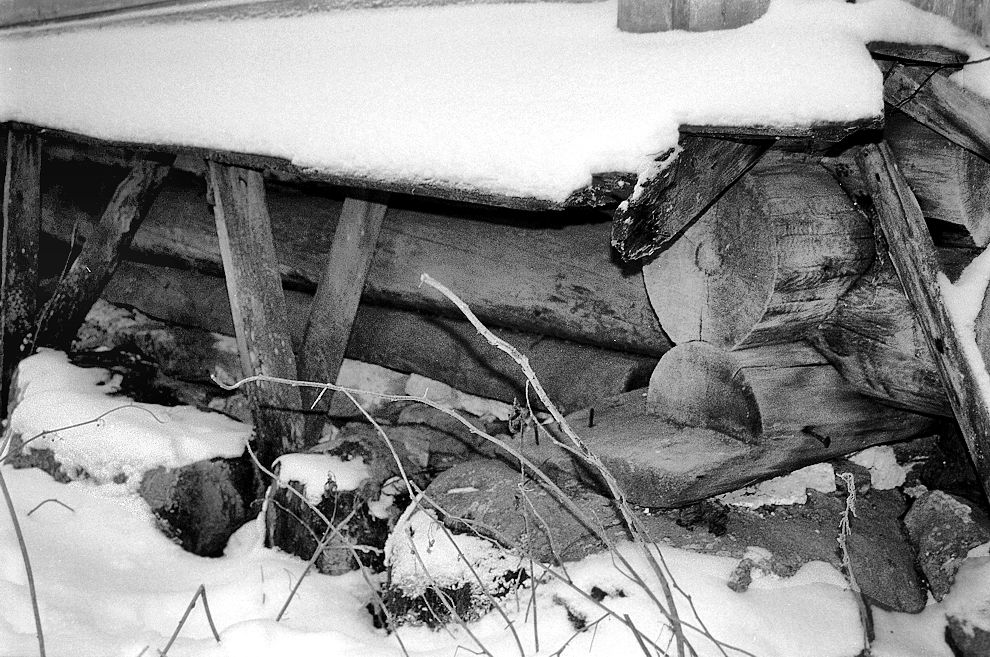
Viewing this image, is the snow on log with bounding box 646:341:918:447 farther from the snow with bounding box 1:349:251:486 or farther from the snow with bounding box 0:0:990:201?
the snow with bounding box 1:349:251:486

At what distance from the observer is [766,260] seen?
2391 mm

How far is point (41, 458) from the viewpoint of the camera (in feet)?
11.9

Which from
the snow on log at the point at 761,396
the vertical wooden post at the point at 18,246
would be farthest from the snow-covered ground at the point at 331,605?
the vertical wooden post at the point at 18,246

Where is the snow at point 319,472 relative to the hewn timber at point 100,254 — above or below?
below

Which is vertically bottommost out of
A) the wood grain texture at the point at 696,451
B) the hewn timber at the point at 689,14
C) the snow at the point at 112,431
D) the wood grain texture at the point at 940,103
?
the snow at the point at 112,431

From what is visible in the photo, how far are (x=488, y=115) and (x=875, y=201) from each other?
1094mm

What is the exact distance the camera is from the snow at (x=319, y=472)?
3.20 metres

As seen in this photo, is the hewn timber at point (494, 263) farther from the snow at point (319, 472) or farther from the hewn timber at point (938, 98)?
the hewn timber at point (938, 98)

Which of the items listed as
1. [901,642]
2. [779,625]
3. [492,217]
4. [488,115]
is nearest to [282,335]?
[492,217]

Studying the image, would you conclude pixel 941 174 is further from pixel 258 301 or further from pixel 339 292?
pixel 258 301

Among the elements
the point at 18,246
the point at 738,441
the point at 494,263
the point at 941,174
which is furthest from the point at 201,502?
the point at 941,174

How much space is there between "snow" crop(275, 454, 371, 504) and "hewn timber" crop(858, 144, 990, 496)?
189 centimetres

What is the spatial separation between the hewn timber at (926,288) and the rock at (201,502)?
2.45 m

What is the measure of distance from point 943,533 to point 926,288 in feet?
2.69
